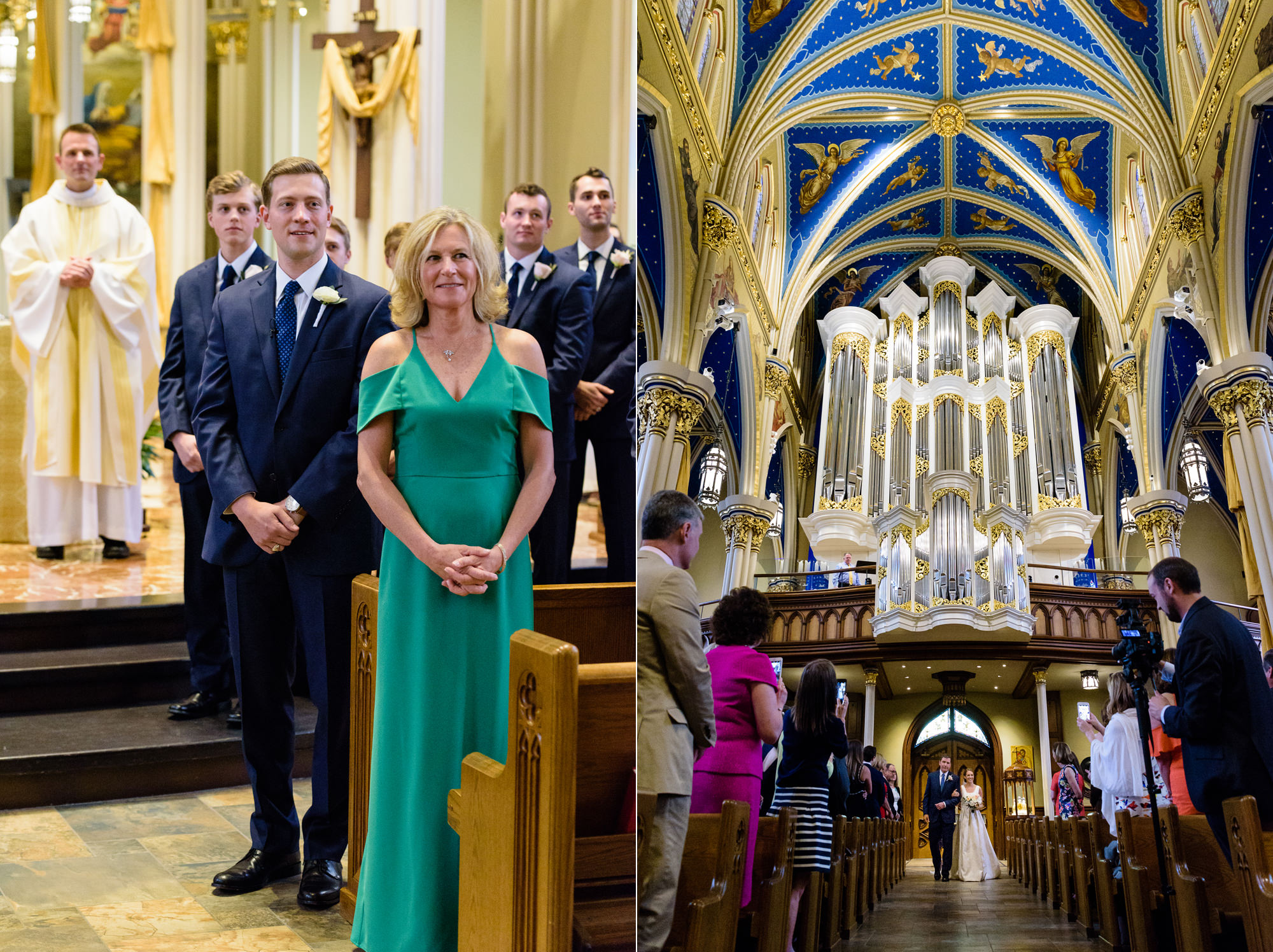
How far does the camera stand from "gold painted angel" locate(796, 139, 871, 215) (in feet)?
4.57

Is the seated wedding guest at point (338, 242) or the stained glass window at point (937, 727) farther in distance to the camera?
the seated wedding guest at point (338, 242)

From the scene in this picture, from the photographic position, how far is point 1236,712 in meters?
1.30

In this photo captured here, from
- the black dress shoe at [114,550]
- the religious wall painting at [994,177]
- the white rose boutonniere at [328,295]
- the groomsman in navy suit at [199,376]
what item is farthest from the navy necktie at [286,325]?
the black dress shoe at [114,550]

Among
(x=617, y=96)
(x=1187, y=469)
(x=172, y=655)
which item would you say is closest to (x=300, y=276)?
(x=617, y=96)

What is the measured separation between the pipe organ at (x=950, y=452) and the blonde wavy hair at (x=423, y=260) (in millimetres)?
682

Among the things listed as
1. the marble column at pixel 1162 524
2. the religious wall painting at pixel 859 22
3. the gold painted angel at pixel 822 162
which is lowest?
the marble column at pixel 1162 524

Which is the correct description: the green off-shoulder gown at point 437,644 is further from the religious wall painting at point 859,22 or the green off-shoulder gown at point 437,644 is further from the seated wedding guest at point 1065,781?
the seated wedding guest at point 1065,781

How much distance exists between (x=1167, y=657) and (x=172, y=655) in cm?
369

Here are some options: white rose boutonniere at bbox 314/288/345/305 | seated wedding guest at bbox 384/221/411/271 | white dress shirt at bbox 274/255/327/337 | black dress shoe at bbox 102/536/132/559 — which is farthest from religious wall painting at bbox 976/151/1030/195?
black dress shoe at bbox 102/536/132/559

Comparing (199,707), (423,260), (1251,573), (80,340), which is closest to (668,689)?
(1251,573)

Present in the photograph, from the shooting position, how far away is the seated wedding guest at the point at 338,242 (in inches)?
124

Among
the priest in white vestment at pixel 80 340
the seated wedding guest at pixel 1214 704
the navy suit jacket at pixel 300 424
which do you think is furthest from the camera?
the priest in white vestment at pixel 80 340

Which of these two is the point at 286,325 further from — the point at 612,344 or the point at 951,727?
the point at 951,727

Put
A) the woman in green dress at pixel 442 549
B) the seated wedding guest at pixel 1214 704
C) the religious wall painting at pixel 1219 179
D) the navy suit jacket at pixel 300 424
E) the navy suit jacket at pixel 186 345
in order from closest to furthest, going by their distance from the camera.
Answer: the seated wedding guest at pixel 1214 704 < the religious wall painting at pixel 1219 179 < the woman in green dress at pixel 442 549 < the navy suit jacket at pixel 300 424 < the navy suit jacket at pixel 186 345
